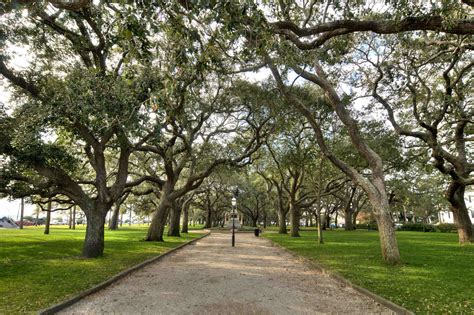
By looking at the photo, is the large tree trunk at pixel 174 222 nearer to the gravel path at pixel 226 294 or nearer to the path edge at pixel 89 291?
the path edge at pixel 89 291

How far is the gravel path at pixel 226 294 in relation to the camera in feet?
19.7

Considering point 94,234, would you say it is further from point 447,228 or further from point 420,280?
point 447,228

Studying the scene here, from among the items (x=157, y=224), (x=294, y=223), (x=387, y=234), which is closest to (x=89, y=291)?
(x=387, y=234)

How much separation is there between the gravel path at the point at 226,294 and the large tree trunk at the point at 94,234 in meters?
2.98

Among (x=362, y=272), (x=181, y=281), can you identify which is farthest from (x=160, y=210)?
(x=362, y=272)

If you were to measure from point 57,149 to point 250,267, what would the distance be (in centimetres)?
807

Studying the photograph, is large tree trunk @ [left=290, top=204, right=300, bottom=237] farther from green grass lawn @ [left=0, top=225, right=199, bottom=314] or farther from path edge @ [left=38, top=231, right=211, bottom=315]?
path edge @ [left=38, top=231, right=211, bottom=315]

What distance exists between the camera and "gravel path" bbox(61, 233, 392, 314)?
6008mm

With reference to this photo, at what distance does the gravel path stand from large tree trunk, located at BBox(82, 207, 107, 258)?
298cm

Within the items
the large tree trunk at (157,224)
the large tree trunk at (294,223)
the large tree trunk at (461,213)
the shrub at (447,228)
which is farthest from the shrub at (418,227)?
the large tree trunk at (157,224)

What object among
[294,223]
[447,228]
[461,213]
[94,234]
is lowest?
[447,228]

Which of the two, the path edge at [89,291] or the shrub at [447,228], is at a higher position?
the path edge at [89,291]

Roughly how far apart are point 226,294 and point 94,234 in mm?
7227

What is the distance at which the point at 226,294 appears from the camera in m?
7.12
